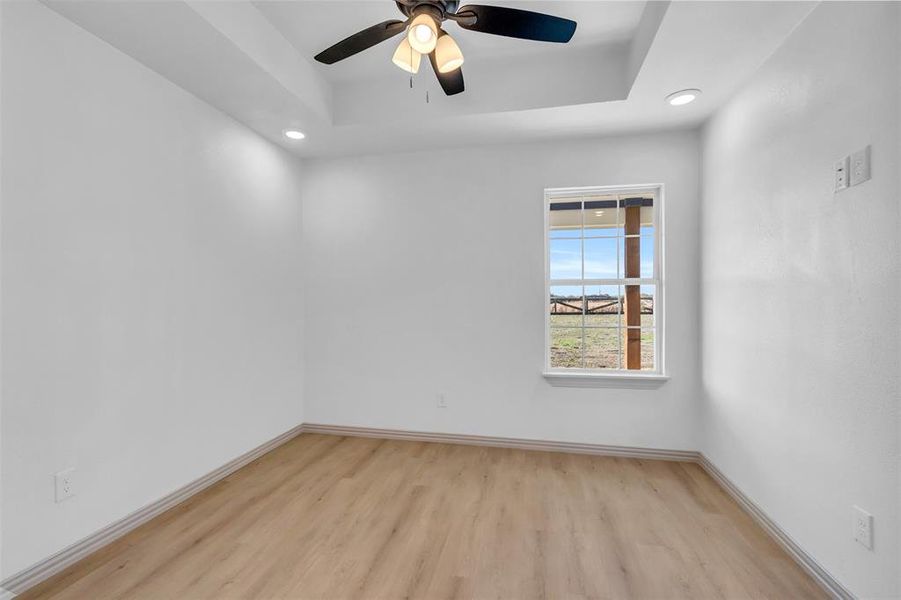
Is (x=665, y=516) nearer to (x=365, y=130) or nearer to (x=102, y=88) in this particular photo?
(x=365, y=130)

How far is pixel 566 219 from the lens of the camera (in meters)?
3.38

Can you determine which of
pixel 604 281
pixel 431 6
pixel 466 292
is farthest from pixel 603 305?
pixel 431 6

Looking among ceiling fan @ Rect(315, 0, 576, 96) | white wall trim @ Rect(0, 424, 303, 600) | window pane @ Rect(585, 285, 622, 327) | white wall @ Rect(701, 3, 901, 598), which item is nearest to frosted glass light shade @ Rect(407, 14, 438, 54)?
ceiling fan @ Rect(315, 0, 576, 96)

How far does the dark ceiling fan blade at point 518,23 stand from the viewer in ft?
5.32

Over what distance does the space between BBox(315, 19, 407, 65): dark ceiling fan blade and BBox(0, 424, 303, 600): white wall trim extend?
8.42ft

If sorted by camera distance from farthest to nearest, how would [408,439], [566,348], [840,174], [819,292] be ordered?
[408,439] → [566,348] → [819,292] → [840,174]

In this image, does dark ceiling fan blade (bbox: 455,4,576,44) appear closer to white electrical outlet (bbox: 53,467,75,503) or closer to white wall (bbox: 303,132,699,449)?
white wall (bbox: 303,132,699,449)

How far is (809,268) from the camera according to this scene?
71.2 inches

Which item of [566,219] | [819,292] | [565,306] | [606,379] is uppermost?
[566,219]

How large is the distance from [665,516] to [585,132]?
2.65 metres

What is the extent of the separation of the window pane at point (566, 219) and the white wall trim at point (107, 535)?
9.87 feet

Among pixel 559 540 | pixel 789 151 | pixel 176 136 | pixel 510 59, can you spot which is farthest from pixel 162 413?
pixel 789 151

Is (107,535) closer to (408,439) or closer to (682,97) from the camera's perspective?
(408,439)

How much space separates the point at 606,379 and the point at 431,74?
8.62 ft
